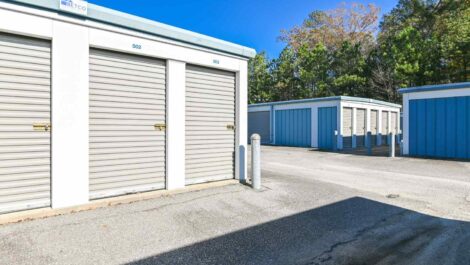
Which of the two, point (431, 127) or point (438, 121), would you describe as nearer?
point (438, 121)

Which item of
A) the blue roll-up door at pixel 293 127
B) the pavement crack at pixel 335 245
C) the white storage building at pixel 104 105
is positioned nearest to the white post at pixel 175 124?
the white storage building at pixel 104 105

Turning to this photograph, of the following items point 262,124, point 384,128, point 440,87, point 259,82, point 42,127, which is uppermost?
point 259,82

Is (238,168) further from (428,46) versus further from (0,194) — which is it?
(428,46)

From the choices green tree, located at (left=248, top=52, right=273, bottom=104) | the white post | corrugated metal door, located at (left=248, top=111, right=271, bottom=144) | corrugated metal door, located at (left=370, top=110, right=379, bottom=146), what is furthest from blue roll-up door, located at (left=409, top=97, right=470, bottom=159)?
green tree, located at (left=248, top=52, right=273, bottom=104)

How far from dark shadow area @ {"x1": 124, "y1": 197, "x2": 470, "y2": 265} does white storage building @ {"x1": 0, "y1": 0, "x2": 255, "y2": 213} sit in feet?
8.07

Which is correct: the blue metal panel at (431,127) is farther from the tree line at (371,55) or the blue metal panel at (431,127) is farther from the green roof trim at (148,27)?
the tree line at (371,55)

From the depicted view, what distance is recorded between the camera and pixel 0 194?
14.3ft

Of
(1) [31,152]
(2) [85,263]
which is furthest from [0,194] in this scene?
(2) [85,263]

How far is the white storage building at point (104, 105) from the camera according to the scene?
4465mm

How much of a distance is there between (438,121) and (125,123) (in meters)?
12.3

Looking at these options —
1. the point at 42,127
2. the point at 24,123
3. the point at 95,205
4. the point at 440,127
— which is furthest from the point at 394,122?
the point at 24,123

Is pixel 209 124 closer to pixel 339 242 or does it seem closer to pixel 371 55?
pixel 339 242

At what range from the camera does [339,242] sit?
389 centimetres

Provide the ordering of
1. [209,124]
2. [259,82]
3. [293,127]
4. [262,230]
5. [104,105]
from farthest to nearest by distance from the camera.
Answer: [259,82]
[293,127]
[209,124]
[104,105]
[262,230]
